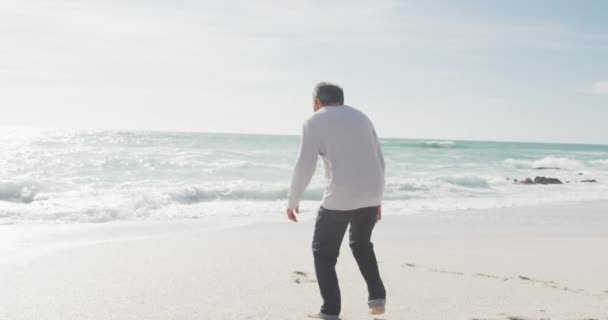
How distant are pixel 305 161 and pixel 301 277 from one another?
1916mm

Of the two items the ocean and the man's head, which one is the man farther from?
the ocean

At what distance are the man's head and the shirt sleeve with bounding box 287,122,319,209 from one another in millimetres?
249

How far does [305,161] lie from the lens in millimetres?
3293

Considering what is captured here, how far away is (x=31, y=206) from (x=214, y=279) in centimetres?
748

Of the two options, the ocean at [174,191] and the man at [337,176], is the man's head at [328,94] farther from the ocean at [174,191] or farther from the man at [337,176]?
the ocean at [174,191]

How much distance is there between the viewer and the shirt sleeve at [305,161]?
10.8ft

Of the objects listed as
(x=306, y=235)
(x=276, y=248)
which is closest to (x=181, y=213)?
(x=306, y=235)

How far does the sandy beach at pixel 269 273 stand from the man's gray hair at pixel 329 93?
4.86 ft

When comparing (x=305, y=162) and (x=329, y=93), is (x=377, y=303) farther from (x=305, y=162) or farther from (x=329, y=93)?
(x=329, y=93)

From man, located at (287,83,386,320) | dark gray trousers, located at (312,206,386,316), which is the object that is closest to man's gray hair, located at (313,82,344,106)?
man, located at (287,83,386,320)

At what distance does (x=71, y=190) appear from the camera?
1495 cm

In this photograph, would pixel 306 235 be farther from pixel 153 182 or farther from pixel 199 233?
pixel 153 182

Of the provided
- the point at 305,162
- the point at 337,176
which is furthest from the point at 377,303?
the point at 305,162

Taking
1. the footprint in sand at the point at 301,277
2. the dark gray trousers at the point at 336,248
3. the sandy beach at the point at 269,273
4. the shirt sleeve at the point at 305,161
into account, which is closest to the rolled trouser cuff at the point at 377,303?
the dark gray trousers at the point at 336,248
